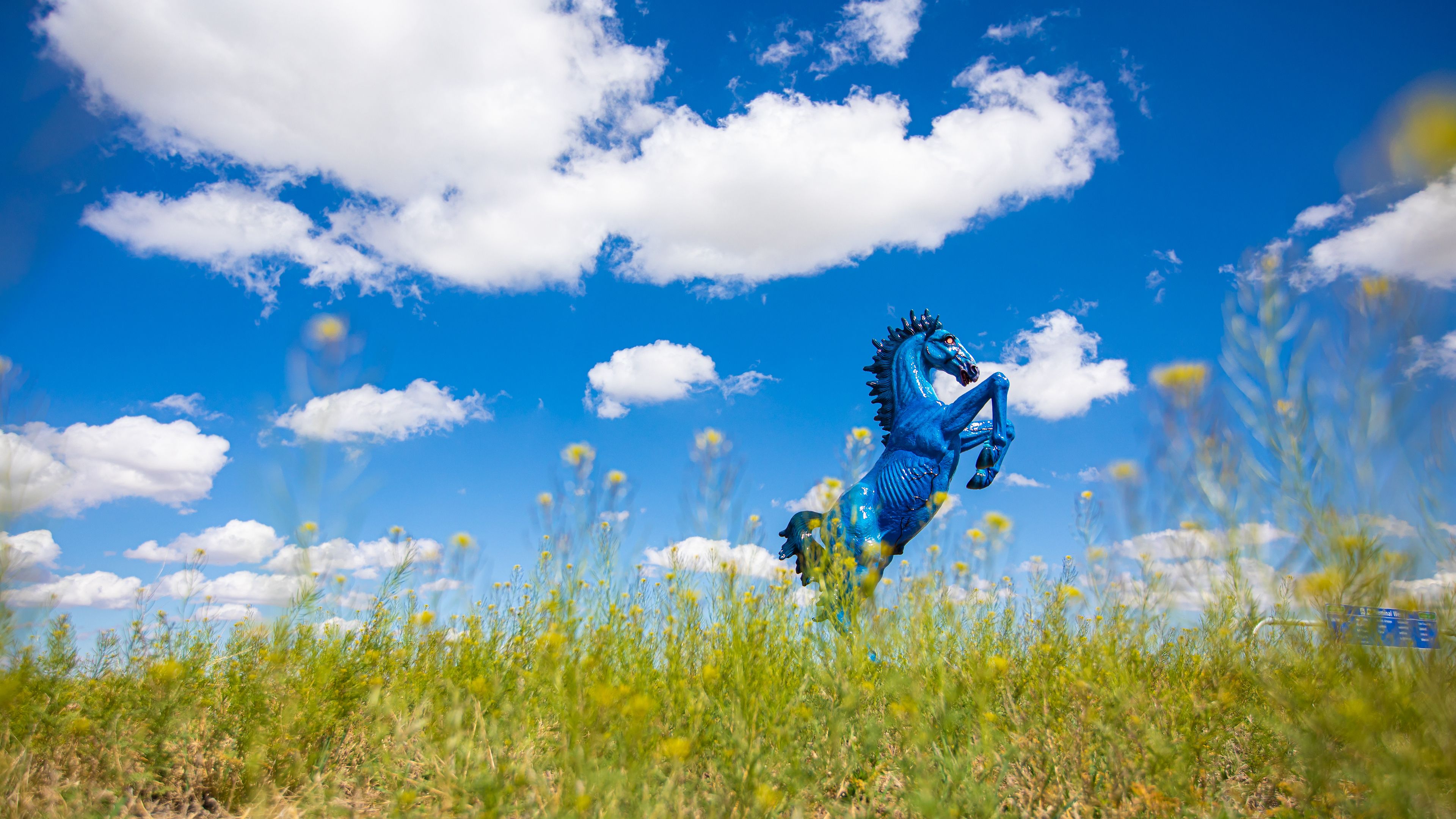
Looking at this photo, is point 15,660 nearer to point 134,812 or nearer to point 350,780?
point 134,812

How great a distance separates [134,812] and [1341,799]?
3.83 metres

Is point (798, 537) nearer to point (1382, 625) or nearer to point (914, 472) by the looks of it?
point (914, 472)

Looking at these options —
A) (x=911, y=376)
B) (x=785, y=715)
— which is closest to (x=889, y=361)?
(x=911, y=376)

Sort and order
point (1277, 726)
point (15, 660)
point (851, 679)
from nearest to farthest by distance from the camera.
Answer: point (1277, 726) → point (15, 660) → point (851, 679)

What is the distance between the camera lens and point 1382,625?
5.67ft

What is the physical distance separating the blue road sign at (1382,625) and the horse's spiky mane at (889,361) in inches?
178

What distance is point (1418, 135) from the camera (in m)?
1.18

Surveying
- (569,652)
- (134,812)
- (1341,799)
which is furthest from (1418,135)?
(134,812)

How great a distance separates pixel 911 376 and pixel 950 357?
45 centimetres

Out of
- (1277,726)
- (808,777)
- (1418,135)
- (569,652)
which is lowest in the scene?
(808,777)

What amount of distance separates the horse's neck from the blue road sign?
13.9 feet

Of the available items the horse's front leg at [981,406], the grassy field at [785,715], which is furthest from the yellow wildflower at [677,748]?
the horse's front leg at [981,406]

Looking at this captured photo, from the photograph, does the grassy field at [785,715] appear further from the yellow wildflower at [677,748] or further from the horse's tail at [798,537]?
the horse's tail at [798,537]

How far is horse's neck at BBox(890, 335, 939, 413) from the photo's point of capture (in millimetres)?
6055
